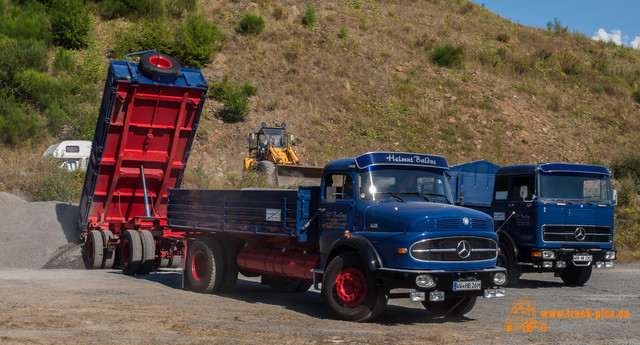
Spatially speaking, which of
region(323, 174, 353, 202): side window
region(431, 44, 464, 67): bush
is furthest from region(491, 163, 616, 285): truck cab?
region(431, 44, 464, 67): bush

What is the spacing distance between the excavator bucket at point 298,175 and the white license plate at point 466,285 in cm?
2093

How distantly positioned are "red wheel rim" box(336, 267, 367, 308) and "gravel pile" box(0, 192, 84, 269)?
10477mm

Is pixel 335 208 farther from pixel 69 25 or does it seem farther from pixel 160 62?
pixel 69 25

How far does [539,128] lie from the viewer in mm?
45562

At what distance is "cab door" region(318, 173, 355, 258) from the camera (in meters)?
10.3

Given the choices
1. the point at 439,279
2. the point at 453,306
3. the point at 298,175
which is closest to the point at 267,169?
the point at 298,175

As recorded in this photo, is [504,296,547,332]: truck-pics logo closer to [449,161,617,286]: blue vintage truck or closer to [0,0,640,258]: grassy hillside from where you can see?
[449,161,617,286]: blue vintage truck

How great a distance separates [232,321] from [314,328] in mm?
1257

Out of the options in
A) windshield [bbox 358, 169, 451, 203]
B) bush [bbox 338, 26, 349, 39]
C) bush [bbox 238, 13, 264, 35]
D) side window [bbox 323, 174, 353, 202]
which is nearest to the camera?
windshield [bbox 358, 169, 451, 203]

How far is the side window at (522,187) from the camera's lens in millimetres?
15359

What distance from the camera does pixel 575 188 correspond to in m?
15.4

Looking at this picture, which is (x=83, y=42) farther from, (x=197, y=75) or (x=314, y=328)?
(x=314, y=328)

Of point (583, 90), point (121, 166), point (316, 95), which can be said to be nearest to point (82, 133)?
point (316, 95)

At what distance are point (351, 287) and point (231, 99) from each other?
109ft
